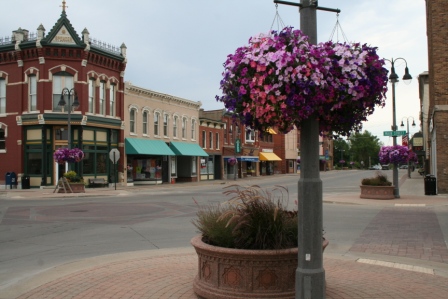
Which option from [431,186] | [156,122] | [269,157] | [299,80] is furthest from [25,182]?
[269,157]

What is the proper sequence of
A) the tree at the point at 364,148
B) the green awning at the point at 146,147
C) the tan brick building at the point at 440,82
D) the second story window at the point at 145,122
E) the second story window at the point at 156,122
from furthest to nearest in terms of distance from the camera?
1. the tree at the point at 364,148
2. the second story window at the point at 156,122
3. the second story window at the point at 145,122
4. the green awning at the point at 146,147
5. the tan brick building at the point at 440,82

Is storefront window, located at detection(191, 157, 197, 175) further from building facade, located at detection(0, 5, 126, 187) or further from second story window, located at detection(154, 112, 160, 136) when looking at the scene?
building facade, located at detection(0, 5, 126, 187)

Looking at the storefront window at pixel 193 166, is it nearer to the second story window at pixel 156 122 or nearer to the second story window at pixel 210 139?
the second story window at pixel 210 139

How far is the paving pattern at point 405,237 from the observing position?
920 centimetres

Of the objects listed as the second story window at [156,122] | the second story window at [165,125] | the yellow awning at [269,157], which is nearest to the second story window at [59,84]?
the second story window at [156,122]

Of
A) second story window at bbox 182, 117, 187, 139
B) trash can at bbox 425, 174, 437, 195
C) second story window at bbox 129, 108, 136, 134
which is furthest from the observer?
second story window at bbox 182, 117, 187, 139

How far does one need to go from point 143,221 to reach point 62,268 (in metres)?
6.87

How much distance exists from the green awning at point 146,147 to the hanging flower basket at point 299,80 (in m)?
33.1

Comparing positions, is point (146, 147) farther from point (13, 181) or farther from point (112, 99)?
point (13, 181)

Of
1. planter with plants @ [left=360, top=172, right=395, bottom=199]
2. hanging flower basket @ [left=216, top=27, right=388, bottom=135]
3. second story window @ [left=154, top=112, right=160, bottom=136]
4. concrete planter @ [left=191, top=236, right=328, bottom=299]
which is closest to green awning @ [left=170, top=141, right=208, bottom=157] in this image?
second story window @ [left=154, top=112, right=160, bottom=136]

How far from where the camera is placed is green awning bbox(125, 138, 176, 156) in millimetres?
37250

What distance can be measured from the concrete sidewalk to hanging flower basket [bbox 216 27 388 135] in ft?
8.10

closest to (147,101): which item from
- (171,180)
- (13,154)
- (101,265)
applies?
(171,180)

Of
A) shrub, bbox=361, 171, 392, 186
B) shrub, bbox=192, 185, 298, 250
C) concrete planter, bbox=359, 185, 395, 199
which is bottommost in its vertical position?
concrete planter, bbox=359, 185, 395, 199
